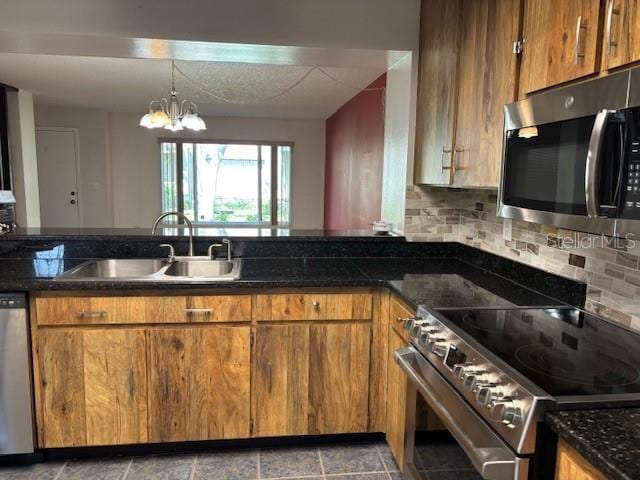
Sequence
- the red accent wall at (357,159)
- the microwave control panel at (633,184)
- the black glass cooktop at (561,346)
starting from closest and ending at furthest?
the microwave control panel at (633,184) → the black glass cooktop at (561,346) → the red accent wall at (357,159)

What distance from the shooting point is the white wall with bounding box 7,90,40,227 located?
5.14 meters

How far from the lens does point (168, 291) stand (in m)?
1.99

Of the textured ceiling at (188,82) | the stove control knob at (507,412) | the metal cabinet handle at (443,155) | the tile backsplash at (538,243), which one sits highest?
the textured ceiling at (188,82)

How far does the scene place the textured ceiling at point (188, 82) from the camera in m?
3.92

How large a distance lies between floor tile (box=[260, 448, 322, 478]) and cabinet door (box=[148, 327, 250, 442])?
0.21 metres

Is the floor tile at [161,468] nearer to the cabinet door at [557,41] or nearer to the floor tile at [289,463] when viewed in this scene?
the floor tile at [289,463]

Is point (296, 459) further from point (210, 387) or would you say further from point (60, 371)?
point (60, 371)

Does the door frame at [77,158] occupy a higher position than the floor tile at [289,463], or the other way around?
the door frame at [77,158]

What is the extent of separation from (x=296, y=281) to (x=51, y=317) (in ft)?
3.33

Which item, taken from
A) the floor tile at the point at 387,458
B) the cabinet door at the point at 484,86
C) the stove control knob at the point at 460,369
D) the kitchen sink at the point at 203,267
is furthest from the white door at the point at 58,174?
the stove control knob at the point at 460,369

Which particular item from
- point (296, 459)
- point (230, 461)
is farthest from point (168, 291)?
point (296, 459)

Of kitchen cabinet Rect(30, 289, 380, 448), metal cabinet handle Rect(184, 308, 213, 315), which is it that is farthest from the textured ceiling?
metal cabinet handle Rect(184, 308, 213, 315)

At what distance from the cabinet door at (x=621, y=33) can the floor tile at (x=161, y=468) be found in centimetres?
210

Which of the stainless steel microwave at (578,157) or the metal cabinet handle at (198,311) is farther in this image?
the metal cabinet handle at (198,311)
